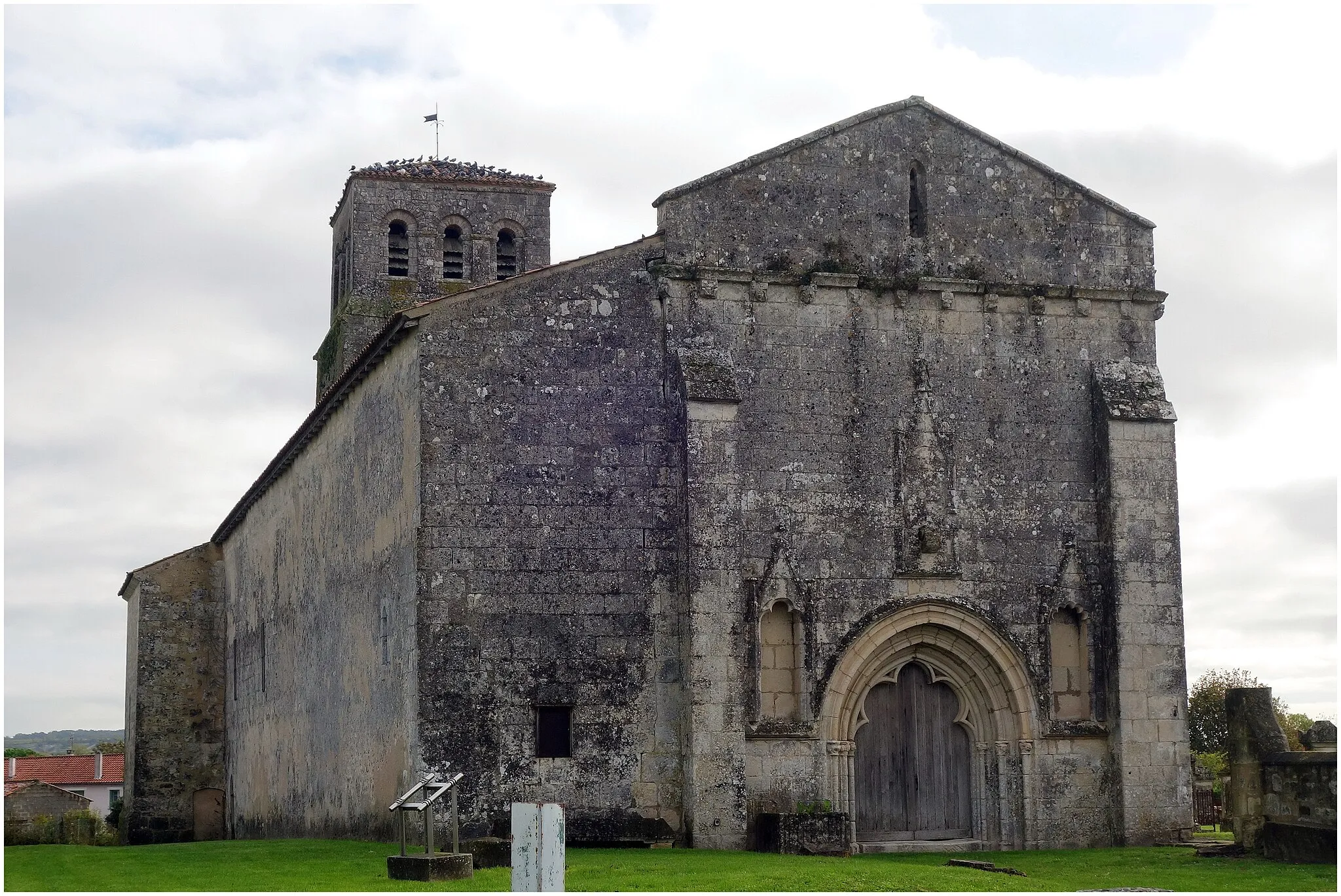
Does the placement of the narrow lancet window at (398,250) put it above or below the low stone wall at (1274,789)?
above

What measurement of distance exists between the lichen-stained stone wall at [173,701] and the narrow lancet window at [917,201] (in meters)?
21.8

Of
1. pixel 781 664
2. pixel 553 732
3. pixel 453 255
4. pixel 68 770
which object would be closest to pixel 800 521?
pixel 781 664

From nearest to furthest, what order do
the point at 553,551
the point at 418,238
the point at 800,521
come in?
the point at 553,551
the point at 800,521
the point at 418,238

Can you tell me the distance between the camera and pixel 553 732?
794 inches

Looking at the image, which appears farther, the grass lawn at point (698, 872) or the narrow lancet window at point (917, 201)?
the narrow lancet window at point (917, 201)

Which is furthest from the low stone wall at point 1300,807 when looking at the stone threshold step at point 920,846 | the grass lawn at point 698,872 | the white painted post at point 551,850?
the white painted post at point 551,850

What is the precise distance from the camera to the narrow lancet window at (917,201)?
22297 mm

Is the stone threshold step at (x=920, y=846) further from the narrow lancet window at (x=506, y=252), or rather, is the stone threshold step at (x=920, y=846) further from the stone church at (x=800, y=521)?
the narrow lancet window at (x=506, y=252)

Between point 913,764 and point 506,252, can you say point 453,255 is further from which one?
point 913,764

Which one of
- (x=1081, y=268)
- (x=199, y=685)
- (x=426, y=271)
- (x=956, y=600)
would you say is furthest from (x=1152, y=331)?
(x=199, y=685)

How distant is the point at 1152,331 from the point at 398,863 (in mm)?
12621

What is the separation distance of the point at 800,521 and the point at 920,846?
4.39 meters

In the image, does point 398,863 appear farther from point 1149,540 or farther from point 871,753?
point 1149,540

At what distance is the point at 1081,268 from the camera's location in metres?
22.6
